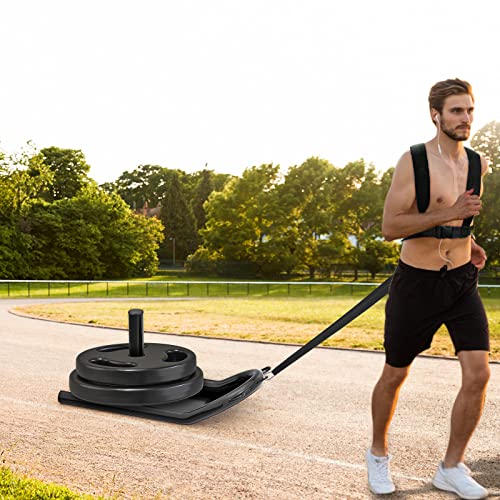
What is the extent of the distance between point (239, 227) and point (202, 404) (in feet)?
113

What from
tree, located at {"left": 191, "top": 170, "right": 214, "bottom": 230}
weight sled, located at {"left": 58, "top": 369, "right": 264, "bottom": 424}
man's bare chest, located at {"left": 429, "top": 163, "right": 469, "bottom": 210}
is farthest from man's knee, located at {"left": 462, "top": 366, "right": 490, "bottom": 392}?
tree, located at {"left": 191, "top": 170, "right": 214, "bottom": 230}

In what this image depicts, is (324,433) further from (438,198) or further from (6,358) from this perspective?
(6,358)

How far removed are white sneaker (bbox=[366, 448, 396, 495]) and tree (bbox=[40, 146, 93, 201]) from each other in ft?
158

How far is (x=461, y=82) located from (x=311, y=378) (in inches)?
159

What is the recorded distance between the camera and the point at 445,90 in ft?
10.6

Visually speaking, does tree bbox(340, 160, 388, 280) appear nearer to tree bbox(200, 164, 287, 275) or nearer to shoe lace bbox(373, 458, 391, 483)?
tree bbox(200, 164, 287, 275)

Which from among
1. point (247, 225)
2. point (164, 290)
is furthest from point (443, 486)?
point (247, 225)

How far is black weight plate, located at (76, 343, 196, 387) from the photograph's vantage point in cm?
467

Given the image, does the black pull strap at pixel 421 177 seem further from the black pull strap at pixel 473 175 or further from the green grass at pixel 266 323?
the green grass at pixel 266 323

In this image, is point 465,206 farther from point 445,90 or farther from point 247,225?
point 247,225

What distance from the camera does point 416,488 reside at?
11.5 ft

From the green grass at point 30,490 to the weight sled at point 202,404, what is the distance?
1.26 meters

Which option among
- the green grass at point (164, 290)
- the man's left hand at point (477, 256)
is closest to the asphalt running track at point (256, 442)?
the man's left hand at point (477, 256)

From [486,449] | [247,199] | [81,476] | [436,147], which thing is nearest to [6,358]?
[81,476]
